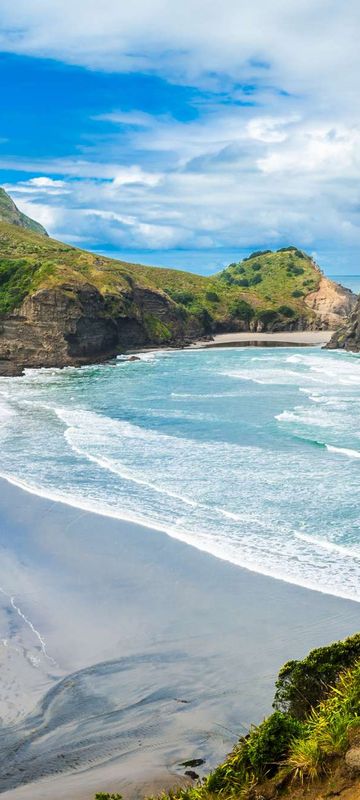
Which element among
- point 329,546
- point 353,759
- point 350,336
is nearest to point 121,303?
point 350,336

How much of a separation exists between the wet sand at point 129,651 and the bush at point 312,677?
187cm

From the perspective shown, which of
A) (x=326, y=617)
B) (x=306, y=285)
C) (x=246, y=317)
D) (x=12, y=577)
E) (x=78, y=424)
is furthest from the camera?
(x=306, y=285)

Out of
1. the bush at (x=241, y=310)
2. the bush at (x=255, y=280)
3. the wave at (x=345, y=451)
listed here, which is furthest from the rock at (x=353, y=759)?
the bush at (x=255, y=280)

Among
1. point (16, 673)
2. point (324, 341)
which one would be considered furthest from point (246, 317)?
point (16, 673)

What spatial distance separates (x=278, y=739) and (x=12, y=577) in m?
14.3

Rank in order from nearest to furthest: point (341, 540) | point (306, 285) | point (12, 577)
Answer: point (12, 577)
point (341, 540)
point (306, 285)

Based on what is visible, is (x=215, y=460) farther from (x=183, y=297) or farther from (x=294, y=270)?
(x=294, y=270)

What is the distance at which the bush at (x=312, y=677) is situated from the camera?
12.8 metres

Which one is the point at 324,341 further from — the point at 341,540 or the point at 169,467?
the point at 341,540

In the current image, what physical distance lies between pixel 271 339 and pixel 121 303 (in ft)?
111

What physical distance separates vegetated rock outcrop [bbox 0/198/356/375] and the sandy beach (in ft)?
8.71

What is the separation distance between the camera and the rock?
896 cm

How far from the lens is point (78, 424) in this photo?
46.6 meters

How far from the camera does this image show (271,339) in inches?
4855
